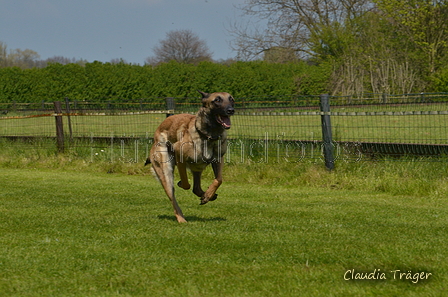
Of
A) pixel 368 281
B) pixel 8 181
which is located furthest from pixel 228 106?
pixel 8 181

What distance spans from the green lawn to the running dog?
18.2 inches

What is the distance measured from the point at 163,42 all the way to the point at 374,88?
57.3 metres

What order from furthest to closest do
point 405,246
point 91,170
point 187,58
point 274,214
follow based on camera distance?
1. point 187,58
2. point 91,170
3. point 274,214
4. point 405,246

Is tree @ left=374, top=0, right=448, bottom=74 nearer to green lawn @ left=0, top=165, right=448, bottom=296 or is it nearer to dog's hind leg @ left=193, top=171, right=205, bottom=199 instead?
green lawn @ left=0, top=165, right=448, bottom=296

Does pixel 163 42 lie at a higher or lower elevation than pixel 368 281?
higher

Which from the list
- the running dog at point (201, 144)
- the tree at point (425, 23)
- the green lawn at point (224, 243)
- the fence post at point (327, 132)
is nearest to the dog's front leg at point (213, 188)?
the running dog at point (201, 144)

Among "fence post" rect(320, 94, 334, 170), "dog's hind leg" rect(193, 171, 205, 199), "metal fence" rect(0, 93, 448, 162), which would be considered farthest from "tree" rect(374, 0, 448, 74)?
"dog's hind leg" rect(193, 171, 205, 199)

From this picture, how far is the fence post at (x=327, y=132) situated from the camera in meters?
10.7

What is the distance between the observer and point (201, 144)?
6.44 metres

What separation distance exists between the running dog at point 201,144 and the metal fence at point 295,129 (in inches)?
173

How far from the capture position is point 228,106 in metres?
6.33

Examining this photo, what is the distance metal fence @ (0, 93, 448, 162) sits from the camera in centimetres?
1009

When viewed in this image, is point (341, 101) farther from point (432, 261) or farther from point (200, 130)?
point (432, 261)

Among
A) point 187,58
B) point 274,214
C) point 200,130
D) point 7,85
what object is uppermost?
point 187,58
